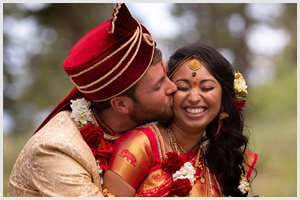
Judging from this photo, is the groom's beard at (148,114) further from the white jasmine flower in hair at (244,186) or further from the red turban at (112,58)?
the white jasmine flower in hair at (244,186)

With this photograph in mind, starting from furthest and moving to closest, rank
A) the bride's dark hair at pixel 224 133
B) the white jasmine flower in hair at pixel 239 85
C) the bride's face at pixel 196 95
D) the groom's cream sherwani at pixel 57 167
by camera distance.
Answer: the white jasmine flower in hair at pixel 239 85 < the bride's dark hair at pixel 224 133 < the bride's face at pixel 196 95 < the groom's cream sherwani at pixel 57 167

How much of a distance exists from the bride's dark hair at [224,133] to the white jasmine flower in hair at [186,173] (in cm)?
30

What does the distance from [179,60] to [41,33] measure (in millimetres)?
10661

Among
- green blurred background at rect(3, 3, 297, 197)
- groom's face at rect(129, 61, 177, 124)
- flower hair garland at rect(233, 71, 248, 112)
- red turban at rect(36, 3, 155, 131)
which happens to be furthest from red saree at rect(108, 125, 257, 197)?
green blurred background at rect(3, 3, 297, 197)

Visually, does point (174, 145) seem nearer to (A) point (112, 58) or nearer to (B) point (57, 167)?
(A) point (112, 58)

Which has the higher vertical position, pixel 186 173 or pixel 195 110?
pixel 195 110

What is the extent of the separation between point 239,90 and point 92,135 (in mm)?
1418

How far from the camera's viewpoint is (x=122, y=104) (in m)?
3.96

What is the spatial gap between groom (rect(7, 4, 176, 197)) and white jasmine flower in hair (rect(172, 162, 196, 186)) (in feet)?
1.49

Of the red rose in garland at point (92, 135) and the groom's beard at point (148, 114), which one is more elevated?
the groom's beard at point (148, 114)

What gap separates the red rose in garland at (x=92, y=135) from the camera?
3.75 meters

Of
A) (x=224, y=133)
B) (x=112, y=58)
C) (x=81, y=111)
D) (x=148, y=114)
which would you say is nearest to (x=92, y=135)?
(x=81, y=111)

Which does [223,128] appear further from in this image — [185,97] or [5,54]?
[5,54]

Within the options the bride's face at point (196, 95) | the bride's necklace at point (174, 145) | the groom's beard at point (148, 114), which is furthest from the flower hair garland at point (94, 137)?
the bride's face at point (196, 95)
